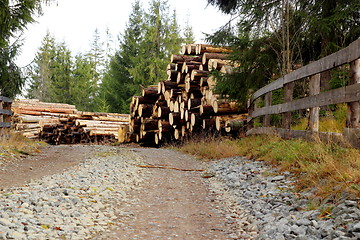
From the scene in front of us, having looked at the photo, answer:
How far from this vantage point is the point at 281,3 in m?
9.75

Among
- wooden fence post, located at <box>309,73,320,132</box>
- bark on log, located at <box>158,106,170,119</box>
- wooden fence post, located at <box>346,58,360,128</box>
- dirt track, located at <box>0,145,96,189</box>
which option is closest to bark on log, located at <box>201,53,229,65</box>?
bark on log, located at <box>158,106,170,119</box>

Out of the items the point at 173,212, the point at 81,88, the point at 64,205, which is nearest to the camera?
the point at 64,205

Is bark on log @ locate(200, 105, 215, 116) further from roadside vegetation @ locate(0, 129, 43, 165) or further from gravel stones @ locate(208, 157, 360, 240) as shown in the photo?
roadside vegetation @ locate(0, 129, 43, 165)

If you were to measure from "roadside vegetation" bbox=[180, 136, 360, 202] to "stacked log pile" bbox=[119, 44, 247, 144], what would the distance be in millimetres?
3831

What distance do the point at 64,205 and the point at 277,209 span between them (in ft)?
10.0

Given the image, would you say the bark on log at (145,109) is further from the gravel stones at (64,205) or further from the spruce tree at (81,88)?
the spruce tree at (81,88)

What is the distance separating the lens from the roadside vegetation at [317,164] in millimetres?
3997

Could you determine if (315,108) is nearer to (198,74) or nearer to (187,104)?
(198,74)

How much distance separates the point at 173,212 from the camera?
16.8 ft

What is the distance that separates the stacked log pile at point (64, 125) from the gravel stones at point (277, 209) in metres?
14.5

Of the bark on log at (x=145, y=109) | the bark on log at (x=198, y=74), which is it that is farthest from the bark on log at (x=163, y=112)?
the bark on log at (x=198, y=74)

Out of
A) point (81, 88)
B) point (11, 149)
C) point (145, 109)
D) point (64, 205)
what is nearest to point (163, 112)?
point (145, 109)

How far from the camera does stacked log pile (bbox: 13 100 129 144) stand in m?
20.5

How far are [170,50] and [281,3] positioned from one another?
20.8 meters
